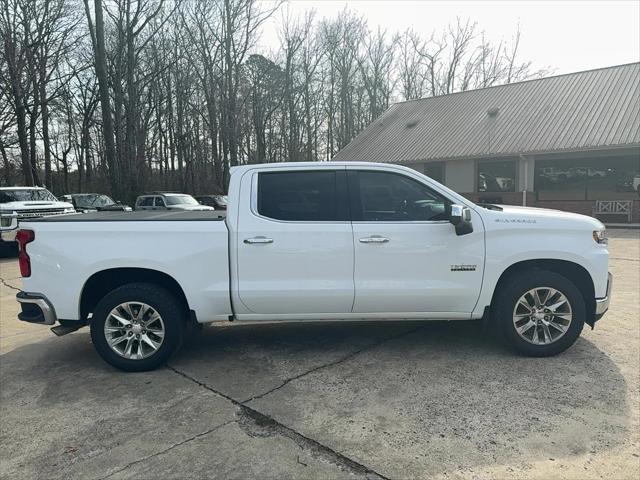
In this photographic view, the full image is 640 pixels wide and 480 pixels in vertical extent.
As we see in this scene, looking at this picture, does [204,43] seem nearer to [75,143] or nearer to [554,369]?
[75,143]

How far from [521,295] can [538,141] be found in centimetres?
1766

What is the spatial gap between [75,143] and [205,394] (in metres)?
40.7

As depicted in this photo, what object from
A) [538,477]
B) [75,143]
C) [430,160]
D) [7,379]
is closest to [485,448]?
Result: [538,477]

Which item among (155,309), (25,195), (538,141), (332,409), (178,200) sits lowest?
Result: (332,409)

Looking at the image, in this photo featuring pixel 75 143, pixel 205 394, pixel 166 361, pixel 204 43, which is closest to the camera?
pixel 205 394

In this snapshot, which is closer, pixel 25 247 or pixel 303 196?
pixel 25 247

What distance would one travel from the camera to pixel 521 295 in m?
Answer: 4.14

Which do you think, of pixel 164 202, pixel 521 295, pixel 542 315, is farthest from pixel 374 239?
pixel 164 202

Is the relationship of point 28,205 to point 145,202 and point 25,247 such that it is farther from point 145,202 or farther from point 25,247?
point 25,247

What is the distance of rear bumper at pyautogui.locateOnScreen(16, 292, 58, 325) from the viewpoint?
13.4ft

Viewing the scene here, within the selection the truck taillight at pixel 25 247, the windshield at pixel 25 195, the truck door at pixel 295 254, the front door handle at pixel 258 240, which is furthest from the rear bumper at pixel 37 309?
the windshield at pixel 25 195

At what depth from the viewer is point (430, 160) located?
73.6 ft

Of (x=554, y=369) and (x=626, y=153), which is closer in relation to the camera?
(x=554, y=369)

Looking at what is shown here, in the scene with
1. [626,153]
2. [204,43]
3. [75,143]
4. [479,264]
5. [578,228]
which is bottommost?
[479,264]
